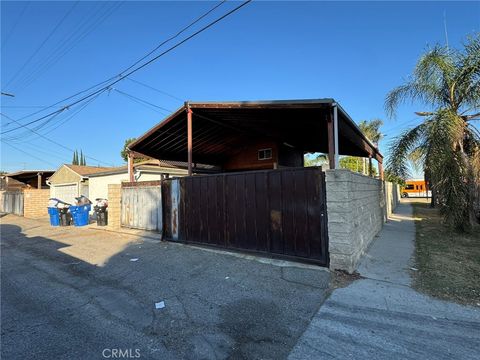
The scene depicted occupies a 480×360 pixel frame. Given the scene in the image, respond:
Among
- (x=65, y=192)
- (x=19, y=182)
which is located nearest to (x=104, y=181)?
(x=65, y=192)

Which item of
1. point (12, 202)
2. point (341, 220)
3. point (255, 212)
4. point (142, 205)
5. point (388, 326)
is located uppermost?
point (12, 202)

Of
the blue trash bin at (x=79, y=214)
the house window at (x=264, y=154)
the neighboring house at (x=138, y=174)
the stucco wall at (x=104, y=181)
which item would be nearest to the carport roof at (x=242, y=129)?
the house window at (x=264, y=154)

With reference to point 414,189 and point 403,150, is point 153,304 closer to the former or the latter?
point 403,150

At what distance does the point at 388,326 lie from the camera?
3525mm

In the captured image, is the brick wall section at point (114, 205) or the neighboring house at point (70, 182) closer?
the brick wall section at point (114, 205)

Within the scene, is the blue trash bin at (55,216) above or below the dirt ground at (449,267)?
above

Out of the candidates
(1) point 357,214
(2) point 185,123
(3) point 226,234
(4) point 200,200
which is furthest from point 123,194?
(1) point 357,214

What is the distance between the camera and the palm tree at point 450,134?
9133 mm

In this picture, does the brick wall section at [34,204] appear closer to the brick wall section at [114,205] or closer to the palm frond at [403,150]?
the brick wall section at [114,205]

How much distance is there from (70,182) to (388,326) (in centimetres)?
2190

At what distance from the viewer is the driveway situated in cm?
311

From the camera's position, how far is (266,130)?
410 inches

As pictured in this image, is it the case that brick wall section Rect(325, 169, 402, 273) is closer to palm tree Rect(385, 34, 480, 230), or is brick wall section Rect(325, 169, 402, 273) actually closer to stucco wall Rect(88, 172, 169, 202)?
palm tree Rect(385, 34, 480, 230)

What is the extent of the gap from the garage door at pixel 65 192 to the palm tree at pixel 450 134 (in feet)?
66.8
